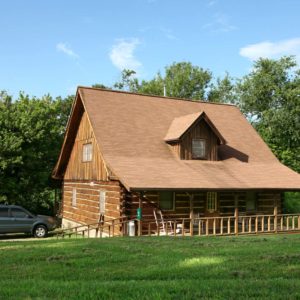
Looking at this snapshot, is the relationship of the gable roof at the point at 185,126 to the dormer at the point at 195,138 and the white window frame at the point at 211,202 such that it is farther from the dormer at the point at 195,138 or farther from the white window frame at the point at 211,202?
the white window frame at the point at 211,202

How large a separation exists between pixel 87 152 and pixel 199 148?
679 centimetres

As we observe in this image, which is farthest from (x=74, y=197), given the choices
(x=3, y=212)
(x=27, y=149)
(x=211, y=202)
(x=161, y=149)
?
(x=211, y=202)

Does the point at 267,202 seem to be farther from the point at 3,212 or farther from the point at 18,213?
the point at 3,212

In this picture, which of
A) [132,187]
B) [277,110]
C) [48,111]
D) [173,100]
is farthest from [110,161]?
[277,110]

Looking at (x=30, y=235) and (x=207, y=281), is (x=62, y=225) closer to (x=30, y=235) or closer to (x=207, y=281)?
(x=30, y=235)

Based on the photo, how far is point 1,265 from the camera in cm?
896

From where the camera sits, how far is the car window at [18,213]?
22.7m

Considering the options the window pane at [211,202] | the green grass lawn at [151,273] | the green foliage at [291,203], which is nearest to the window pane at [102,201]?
the window pane at [211,202]

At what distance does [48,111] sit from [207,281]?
91.4 ft

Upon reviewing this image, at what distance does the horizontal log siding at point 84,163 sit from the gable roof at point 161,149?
36.0 inches

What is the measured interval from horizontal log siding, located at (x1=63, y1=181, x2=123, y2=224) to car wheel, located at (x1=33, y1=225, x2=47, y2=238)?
2.69 metres

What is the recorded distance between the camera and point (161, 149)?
23.9 meters

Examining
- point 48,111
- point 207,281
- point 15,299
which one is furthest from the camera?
point 48,111

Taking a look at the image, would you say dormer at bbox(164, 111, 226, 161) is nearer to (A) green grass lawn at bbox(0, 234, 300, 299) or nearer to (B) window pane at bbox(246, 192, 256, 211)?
(B) window pane at bbox(246, 192, 256, 211)
